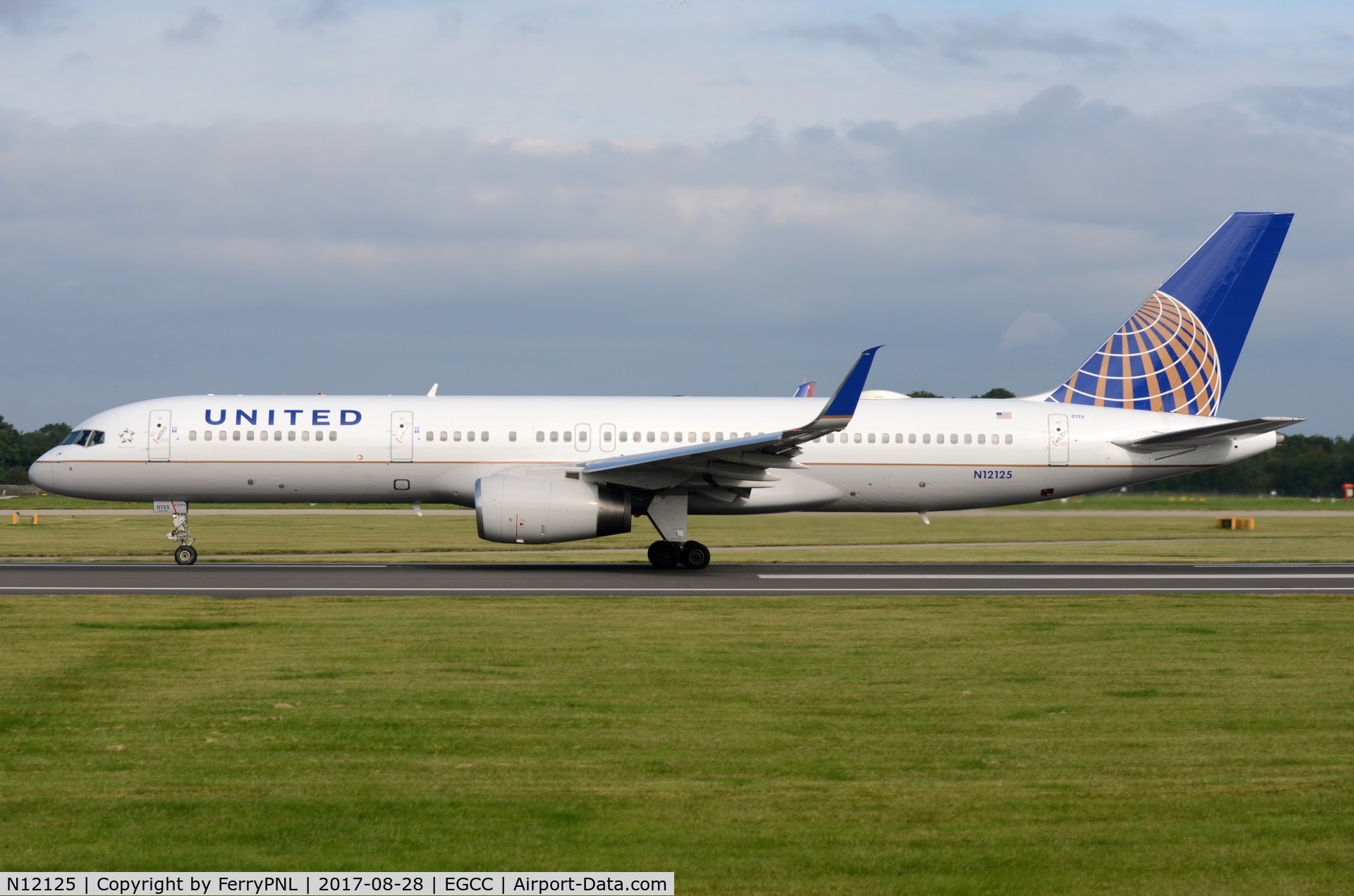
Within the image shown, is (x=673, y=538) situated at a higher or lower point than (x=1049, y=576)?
higher

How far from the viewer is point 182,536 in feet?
91.6

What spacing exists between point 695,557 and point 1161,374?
1228 centimetres

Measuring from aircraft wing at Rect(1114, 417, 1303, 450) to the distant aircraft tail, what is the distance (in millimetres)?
1926

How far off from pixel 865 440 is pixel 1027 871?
20.9 metres

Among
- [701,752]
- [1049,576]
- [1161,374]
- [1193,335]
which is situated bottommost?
[701,752]

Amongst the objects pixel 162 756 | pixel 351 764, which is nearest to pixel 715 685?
pixel 351 764

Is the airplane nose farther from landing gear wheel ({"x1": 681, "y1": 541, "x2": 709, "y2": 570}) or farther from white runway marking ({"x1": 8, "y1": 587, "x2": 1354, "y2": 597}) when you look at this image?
landing gear wheel ({"x1": 681, "y1": 541, "x2": 709, "y2": 570})

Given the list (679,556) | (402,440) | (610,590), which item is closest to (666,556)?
(679,556)

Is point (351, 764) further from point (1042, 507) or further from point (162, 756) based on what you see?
point (1042, 507)

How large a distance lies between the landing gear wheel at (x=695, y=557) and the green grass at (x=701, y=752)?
31.6 ft

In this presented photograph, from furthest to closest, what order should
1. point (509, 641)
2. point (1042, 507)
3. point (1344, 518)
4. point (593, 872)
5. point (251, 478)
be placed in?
point (1344, 518)
point (1042, 507)
point (251, 478)
point (509, 641)
point (593, 872)

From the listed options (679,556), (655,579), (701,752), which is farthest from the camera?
(679,556)

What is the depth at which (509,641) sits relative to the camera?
50.1 feet

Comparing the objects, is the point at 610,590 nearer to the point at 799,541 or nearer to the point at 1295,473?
the point at 799,541
